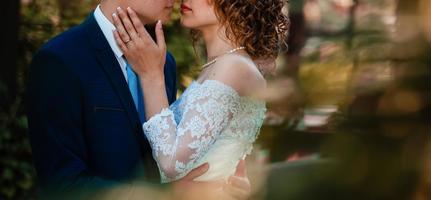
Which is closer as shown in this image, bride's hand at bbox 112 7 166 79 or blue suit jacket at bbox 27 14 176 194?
blue suit jacket at bbox 27 14 176 194

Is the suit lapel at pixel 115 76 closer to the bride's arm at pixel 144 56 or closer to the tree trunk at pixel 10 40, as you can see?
the bride's arm at pixel 144 56

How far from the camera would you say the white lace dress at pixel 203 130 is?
2436mm

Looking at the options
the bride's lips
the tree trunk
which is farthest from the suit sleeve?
the tree trunk

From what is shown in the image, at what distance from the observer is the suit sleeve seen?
238 centimetres

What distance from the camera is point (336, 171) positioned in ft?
3.27

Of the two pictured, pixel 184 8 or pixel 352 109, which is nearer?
pixel 352 109

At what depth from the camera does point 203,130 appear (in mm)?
2438

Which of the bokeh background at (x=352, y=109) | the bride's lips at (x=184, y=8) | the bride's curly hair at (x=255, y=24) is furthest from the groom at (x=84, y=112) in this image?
the bokeh background at (x=352, y=109)

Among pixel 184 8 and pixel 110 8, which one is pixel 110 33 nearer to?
pixel 110 8

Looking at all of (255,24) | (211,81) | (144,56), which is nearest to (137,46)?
(144,56)

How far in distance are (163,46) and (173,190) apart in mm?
1461

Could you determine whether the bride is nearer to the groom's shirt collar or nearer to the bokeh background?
the groom's shirt collar

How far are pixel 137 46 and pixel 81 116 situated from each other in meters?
0.28

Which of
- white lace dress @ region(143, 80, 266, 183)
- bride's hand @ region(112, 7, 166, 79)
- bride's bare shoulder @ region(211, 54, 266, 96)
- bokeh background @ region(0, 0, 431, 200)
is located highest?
bokeh background @ region(0, 0, 431, 200)
